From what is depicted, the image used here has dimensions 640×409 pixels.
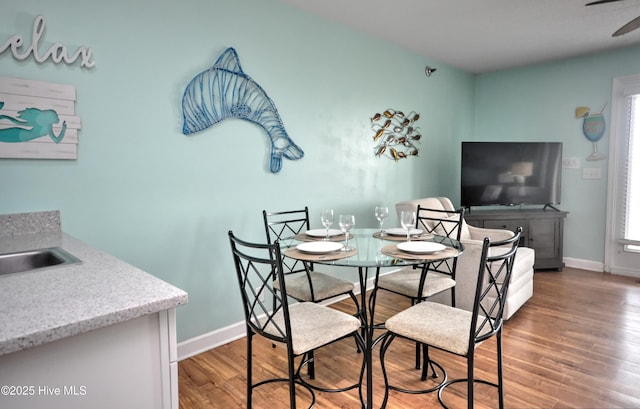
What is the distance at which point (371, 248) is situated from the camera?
7.07 ft

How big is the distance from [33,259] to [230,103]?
1.53 metres

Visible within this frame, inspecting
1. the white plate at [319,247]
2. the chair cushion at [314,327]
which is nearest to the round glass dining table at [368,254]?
the white plate at [319,247]

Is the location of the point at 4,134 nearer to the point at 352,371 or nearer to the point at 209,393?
the point at 209,393

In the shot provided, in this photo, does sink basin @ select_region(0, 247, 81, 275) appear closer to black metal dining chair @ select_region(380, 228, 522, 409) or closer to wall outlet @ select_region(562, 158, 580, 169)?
black metal dining chair @ select_region(380, 228, 522, 409)

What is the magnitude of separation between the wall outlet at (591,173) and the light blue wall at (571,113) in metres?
0.04

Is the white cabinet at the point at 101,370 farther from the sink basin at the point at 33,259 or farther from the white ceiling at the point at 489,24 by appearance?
the white ceiling at the point at 489,24

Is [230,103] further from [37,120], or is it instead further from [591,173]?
[591,173]

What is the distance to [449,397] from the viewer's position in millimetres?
2041

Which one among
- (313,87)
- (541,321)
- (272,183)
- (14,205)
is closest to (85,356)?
(14,205)

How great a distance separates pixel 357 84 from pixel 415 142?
1157 mm

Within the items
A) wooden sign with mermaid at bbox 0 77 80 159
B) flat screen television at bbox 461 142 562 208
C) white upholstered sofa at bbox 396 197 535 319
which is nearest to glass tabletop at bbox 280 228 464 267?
white upholstered sofa at bbox 396 197 535 319

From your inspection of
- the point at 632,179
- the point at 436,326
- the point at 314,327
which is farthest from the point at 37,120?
the point at 632,179

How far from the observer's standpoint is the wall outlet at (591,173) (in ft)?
14.4

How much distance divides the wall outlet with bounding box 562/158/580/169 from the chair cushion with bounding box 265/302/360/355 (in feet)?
13.5
